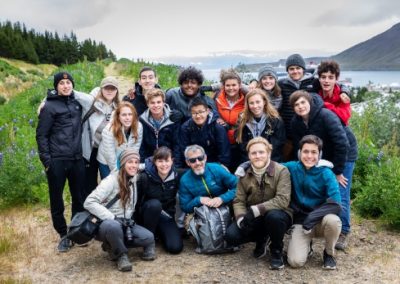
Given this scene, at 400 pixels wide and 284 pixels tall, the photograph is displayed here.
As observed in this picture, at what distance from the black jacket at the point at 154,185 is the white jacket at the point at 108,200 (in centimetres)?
14

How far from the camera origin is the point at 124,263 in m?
4.59

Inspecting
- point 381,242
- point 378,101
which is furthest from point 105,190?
point 378,101

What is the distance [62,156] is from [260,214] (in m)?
2.30

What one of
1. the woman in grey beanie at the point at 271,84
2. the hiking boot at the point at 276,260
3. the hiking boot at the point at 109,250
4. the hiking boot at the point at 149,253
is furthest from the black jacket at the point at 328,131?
the hiking boot at the point at 109,250

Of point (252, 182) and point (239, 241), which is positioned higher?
point (252, 182)

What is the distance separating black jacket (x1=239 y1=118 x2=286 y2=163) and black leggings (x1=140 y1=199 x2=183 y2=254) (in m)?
1.25

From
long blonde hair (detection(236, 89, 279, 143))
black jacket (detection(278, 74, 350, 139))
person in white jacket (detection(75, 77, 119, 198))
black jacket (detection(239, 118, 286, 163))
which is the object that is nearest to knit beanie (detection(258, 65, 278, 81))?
black jacket (detection(278, 74, 350, 139))

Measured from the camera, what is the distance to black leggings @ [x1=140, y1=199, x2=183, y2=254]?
496cm

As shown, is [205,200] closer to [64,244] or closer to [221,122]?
[221,122]

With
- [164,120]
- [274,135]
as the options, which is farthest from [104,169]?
[274,135]

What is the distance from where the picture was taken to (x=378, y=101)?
14.0 meters

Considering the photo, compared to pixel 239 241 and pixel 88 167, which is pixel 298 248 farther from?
pixel 88 167

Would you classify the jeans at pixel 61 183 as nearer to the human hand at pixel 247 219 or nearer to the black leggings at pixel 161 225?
the black leggings at pixel 161 225

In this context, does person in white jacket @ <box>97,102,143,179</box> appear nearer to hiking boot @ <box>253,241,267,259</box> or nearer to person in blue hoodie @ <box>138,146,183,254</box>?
person in blue hoodie @ <box>138,146,183,254</box>
